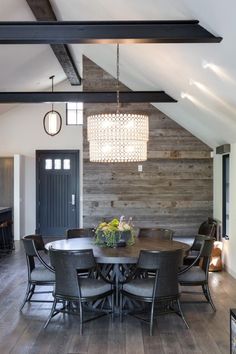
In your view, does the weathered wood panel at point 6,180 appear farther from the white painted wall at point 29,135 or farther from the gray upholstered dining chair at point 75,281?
the gray upholstered dining chair at point 75,281

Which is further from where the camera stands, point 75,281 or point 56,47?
point 56,47

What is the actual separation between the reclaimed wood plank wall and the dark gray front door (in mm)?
2680

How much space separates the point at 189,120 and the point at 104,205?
2353mm

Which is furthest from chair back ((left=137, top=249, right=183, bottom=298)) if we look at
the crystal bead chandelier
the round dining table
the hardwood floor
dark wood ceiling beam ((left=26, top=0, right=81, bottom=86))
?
dark wood ceiling beam ((left=26, top=0, right=81, bottom=86))

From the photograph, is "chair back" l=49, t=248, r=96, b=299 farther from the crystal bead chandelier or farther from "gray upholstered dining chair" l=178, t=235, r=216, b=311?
the crystal bead chandelier

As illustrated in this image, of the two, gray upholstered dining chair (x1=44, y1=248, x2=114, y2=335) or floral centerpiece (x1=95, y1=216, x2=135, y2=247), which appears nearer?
gray upholstered dining chair (x1=44, y1=248, x2=114, y2=335)

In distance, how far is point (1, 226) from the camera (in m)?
8.58

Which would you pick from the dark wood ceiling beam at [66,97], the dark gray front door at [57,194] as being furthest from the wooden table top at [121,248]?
the dark gray front door at [57,194]

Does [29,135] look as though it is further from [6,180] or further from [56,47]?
[56,47]

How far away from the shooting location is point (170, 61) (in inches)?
201

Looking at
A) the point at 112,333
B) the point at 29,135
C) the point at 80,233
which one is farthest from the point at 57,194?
the point at 112,333

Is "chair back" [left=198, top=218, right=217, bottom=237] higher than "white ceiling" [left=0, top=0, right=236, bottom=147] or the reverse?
the reverse

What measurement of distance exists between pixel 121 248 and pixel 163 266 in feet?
2.57

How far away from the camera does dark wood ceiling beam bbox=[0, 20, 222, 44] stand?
3840 mm
